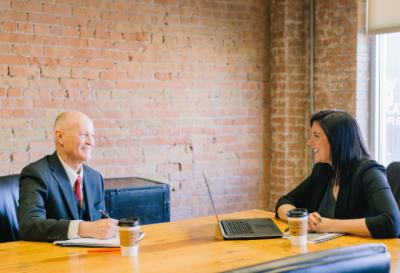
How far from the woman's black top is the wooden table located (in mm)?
87

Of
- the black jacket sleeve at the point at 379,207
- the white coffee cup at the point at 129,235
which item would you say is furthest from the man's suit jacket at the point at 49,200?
the black jacket sleeve at the point at 379,207

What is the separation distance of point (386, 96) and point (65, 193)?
3.35 m

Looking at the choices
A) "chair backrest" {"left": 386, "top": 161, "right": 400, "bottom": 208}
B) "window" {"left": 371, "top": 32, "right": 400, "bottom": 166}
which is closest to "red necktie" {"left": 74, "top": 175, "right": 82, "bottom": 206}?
"chair backrest" {"left": 386, "top": 161, "right": 400, "bottom": 208}

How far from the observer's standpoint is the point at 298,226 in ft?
8.50

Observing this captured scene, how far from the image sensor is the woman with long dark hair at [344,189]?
9.22 ft

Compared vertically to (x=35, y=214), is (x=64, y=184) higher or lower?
higher

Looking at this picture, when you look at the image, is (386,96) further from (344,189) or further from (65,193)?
(65,193)

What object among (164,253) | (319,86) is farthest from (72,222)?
(319,86)

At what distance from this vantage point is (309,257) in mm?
1356

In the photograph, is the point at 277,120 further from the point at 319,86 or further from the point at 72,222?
the point at 72,222

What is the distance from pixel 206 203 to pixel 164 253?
3.05m

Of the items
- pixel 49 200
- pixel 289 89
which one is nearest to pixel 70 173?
pixel 49 200

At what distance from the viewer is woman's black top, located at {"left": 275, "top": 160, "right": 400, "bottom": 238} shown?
2787mm

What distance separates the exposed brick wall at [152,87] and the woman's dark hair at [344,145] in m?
2.27
